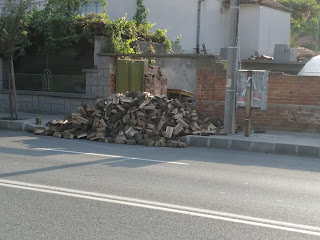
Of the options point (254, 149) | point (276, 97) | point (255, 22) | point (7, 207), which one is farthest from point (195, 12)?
point (7, 207)

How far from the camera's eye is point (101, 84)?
1683cm

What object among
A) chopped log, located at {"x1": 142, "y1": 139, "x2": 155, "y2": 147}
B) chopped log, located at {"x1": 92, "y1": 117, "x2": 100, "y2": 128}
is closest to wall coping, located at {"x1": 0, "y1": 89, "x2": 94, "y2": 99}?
chopped log, located at {"x1": 92, "y1": 117, "x2": 100, "y2": 128}

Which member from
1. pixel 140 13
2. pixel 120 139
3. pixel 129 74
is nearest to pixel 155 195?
pixel 120 139

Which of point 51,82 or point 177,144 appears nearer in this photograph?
point 177,144

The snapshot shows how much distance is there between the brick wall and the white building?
41.7ft

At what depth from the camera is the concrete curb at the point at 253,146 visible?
11.3 metres

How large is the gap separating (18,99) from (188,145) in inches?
340

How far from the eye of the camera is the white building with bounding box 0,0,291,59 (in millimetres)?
26292

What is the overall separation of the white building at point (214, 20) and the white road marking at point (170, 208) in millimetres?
18882

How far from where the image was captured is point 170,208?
20.7 ft

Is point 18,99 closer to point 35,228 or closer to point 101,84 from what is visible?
point 101,84

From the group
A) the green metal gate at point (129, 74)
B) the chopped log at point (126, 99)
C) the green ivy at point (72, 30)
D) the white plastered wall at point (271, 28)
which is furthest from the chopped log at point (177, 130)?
the white plastered wall at point (271, 28)

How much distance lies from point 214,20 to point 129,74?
14144 mm

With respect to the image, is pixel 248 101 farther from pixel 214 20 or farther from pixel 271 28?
pixel 271 28
